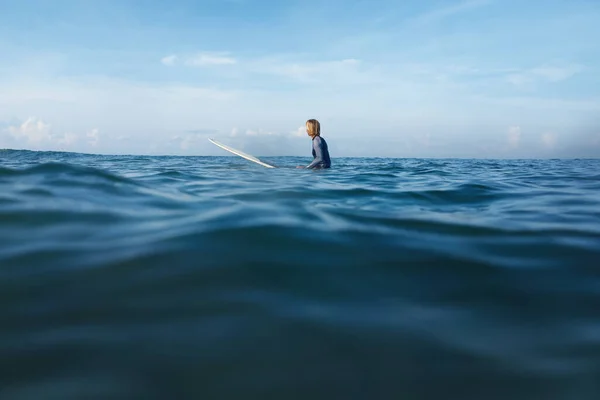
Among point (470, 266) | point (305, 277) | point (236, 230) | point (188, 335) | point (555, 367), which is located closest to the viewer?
point (555, 367)

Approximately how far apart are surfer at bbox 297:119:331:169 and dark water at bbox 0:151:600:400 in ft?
28.5

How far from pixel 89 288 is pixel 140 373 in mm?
1020

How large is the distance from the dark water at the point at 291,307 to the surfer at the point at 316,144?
28.5 ft

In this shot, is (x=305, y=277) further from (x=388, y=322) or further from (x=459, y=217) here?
(x=459, y=217)

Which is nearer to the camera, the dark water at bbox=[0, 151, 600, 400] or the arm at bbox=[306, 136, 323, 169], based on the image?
the dark water at bbox=[0, 151, 600, 400]

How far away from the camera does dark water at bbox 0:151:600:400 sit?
1669mm

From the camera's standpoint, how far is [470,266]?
301cm

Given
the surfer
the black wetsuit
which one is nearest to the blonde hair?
the surfer

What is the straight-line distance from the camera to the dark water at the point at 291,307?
1.67m

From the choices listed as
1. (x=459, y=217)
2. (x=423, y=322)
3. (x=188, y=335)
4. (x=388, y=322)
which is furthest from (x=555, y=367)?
(x=459, y=217)

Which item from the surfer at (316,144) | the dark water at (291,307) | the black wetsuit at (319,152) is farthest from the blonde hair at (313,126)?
the dark water at (291,307)

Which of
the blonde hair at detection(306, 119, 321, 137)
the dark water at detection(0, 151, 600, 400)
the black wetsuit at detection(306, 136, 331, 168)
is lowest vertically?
the dark water at detection(0, 151, 600, 400)

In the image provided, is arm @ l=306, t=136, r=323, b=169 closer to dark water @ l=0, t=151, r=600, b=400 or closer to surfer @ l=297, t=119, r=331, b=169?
surfer @ l=297, t=119, r=331, b=169

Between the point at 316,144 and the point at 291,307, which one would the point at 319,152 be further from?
the point at 291,307
